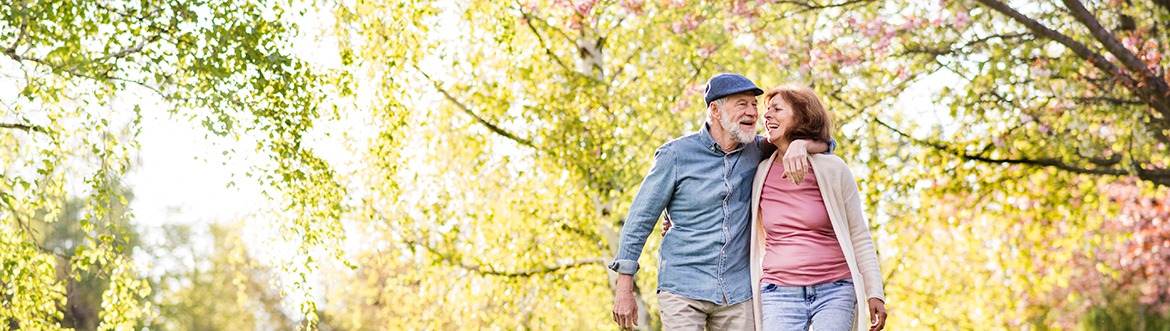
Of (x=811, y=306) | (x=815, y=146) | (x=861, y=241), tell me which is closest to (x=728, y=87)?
(x=815, y=146)

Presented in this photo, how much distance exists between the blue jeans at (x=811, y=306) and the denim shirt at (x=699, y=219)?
16cm

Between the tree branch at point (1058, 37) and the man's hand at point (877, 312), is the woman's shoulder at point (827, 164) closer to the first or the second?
the man's hand at point (877, 312)

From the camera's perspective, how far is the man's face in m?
4.54

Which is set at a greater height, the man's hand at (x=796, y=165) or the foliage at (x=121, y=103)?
the foliage at (x=121, y=103)

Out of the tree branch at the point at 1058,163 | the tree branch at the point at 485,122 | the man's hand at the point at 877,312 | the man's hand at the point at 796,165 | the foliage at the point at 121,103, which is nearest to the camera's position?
the man's hand at the point at 796,165

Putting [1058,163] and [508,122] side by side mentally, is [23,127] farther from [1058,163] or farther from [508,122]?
[1058,163]

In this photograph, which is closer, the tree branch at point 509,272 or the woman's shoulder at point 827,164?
the woman's shoulder at point 827,164

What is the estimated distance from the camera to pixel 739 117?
14.9 feet

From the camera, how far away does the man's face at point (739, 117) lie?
179 inches

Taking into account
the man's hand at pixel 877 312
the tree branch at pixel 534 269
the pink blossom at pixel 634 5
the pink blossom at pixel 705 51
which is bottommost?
the man's hand at pixel 877 312

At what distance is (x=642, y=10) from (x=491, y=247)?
236cm

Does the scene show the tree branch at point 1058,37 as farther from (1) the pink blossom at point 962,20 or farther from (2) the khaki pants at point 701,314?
(2) the khaki pants at point 701,314

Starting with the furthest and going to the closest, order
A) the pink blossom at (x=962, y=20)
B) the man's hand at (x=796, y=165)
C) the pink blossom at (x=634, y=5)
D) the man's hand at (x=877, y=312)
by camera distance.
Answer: the pink blossom at (x=634, y=5) → the pink blossom at (x=962, y=20) → the man's hand at (x=877, y=312) → the man's hand at (x=796, y=165)

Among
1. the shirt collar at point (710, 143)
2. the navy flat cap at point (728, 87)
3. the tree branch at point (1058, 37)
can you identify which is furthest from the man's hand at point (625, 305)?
the tree branch at point (1058, 37)
